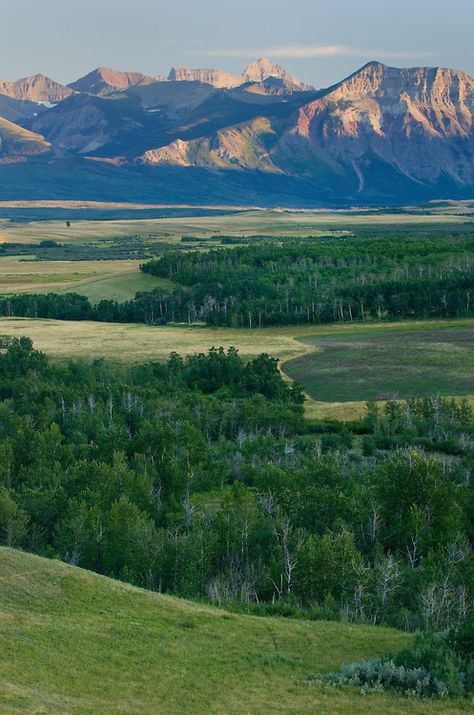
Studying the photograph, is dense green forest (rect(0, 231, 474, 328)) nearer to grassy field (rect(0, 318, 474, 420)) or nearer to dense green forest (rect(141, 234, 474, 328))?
dense green forest (rect(141, 234, 474, 328))

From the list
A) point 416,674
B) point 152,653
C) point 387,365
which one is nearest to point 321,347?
point 387,365

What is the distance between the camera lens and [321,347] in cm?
13188

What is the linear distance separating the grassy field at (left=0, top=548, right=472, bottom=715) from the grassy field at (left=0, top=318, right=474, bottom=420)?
183 feet

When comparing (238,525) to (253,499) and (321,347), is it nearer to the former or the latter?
(253,499)

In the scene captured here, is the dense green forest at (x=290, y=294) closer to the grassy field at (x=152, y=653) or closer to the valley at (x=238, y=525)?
the valley at (x=238, y=525)

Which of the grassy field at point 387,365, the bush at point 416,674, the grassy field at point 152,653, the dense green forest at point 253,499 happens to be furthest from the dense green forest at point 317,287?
the bush at point 416,674

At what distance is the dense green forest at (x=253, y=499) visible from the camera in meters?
49.7

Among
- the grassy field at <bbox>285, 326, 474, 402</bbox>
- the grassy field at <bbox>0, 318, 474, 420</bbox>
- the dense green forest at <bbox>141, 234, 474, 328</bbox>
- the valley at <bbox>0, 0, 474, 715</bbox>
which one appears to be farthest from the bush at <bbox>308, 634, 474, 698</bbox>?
the dense green forest at <bbox>141, 234, 474, 328</bbox>

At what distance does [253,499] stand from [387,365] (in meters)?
58.2

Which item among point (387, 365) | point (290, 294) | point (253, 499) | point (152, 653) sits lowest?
point (387, 365)

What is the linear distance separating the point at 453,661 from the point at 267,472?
30428 mm

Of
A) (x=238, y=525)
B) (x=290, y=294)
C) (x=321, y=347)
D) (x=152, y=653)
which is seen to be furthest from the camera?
(x=290, y=294)

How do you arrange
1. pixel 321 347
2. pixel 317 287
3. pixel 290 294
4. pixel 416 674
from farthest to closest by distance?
pixel 317 287 → pixel 290 294 → pixel 321 347 → pixel 416 674

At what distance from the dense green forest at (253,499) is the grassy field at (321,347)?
11044 mm
